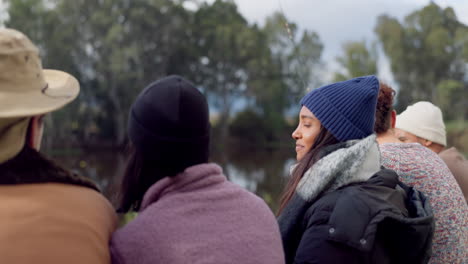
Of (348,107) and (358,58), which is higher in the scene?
(348,107)

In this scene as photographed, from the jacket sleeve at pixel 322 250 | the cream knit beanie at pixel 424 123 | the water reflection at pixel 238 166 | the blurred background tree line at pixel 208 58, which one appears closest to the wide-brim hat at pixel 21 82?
the jacket sleeve at pixel 322 250

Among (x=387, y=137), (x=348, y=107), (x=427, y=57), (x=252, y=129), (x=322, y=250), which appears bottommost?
(x=252, y=129)

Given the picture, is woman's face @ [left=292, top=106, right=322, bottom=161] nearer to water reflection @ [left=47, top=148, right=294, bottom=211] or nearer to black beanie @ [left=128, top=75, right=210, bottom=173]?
black beanie @ [left=128, top=75, right=210, bottom=173]

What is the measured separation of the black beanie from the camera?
3.95 ft

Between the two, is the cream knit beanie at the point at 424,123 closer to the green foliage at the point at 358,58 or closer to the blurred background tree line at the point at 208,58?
the green foliage at the point at 358,58

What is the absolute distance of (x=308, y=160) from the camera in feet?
5.73

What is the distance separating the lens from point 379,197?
1522 mm

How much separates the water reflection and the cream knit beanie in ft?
31.1

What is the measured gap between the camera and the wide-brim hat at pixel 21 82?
3.75 feet

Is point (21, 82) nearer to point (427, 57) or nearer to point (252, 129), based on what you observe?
point (252, 129)

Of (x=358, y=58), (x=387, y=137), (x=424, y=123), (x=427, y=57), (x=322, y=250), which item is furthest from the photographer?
(x=427, y=57)

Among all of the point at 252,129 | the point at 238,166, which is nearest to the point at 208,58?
the point at 252,129

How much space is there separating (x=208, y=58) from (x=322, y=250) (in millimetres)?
32407

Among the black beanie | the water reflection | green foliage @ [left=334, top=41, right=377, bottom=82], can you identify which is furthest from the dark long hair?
green foliage @ [left=334, top=41, right=377, bottom=82]
